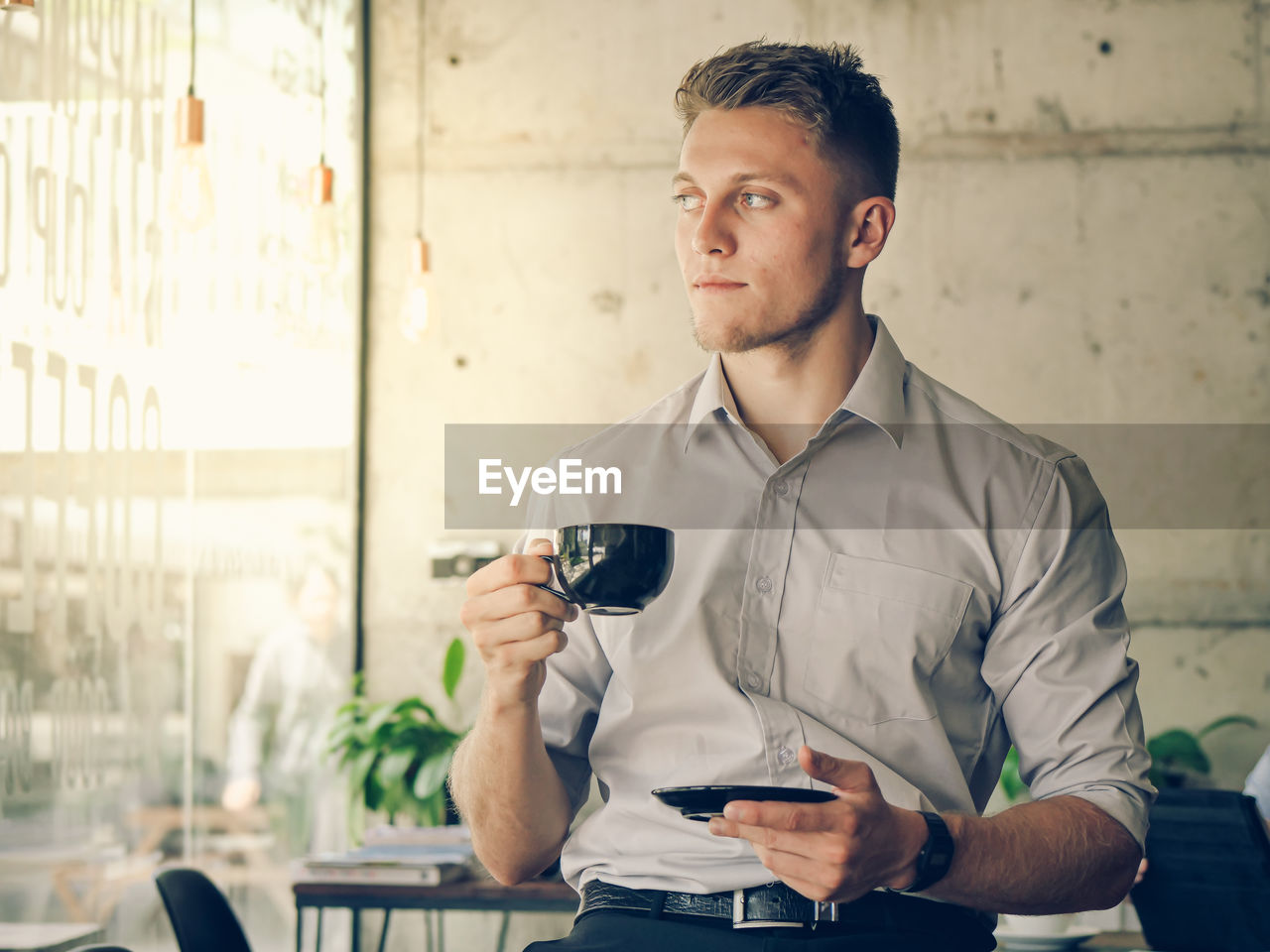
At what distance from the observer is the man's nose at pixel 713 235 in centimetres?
152

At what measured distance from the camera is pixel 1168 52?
12.1 ft

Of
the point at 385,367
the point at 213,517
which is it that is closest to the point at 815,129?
the point at 213,517

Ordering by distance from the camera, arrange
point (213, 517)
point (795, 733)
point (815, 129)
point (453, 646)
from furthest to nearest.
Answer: point (453, 646), point (213, 517), point (815, 129), point (795, 733)

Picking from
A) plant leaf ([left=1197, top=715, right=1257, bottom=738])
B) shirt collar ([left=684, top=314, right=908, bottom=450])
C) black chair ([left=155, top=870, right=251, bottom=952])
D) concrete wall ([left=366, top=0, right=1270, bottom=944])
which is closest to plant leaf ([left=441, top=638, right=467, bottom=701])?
concrete wall ([left=366, top=0, right=1270, bottom=944])

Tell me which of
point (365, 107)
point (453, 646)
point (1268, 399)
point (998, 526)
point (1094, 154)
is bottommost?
point (453, 646)

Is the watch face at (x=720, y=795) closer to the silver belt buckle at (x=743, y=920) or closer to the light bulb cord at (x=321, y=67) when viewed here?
the silver belt buckle at (x=743, y=920)

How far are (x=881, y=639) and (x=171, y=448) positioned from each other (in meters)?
2.19

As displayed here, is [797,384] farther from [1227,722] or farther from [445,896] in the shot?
[1227,722]

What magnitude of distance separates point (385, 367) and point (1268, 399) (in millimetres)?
2809

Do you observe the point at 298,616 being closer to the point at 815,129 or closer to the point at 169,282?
the point at 169,282

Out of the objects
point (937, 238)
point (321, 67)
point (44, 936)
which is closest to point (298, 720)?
point (44, 936)

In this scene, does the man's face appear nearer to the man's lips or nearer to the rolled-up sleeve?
the man's lips

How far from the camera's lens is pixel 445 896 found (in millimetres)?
2891

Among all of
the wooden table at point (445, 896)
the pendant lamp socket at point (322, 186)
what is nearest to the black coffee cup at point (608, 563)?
the wooden table at point (445, 896)
